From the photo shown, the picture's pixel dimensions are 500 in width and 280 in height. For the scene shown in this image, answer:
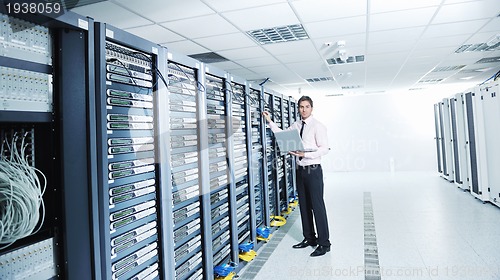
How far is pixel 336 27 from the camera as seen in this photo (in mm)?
3904

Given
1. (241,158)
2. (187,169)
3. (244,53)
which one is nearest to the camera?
(187,169)

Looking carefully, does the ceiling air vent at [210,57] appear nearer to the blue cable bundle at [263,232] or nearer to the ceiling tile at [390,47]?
the ceiling tile at [390,47]

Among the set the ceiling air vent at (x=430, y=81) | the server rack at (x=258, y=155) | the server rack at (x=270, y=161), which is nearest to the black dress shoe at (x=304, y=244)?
the server rack at (x=258, y=155)

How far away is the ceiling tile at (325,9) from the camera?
3154 mm

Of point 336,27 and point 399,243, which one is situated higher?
point 336,27

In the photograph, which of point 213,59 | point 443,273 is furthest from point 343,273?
point 213,59

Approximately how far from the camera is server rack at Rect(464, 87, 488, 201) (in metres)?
4.80

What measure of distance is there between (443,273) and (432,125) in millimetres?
8462

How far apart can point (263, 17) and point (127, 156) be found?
2.51m

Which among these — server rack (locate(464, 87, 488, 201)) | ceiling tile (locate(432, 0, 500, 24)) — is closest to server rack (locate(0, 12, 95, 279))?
ceiling tile (locate(432, 0, 500, 24))

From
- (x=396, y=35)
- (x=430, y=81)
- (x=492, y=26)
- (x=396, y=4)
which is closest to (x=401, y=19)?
(x=396, y=4)

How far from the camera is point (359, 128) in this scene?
407 inches

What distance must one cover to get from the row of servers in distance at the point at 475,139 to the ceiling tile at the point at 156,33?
14.1 feet

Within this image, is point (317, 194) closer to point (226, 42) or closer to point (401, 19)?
point (401, 19)
